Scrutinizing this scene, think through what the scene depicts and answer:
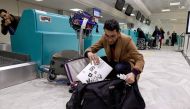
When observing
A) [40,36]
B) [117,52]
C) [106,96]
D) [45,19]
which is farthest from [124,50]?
[45,19]

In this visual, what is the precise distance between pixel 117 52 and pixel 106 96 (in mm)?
668

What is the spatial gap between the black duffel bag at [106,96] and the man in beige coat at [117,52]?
34cm

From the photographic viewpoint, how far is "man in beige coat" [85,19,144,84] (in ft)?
5.50

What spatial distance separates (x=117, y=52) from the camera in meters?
1.89

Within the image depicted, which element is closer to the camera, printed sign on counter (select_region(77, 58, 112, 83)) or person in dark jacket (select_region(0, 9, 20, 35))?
printed sign on counter (select_region(77, 58, 112, 83))

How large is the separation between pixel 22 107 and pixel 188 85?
211 centimetres

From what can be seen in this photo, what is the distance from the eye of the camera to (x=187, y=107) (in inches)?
69.5

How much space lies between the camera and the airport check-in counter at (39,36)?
2682mm

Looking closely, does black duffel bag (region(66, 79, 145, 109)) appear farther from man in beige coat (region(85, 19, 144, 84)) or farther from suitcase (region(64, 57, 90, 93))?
suitcase (region(64, 57, 90, 93))

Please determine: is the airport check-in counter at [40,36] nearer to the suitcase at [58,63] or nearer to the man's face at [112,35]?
the suitcase at [58,63]

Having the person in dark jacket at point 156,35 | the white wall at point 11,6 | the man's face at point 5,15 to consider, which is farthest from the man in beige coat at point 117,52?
the person in dark jacket at point 156,35

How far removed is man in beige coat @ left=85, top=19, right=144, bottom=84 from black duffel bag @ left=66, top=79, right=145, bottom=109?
340 millimetres

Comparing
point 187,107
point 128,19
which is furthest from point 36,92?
point 128,19

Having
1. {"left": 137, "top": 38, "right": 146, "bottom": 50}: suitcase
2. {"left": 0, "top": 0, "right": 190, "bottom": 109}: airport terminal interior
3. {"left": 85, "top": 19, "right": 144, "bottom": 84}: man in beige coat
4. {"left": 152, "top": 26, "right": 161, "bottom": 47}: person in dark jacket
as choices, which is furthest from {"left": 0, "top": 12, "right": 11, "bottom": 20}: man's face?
{"left": 152, "top": 26, "right": 161, "bottom": 47}: person in dark jacket
